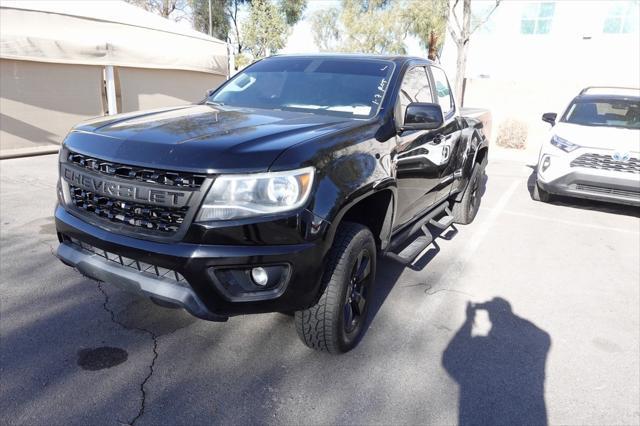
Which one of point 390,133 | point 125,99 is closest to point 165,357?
point 390,133

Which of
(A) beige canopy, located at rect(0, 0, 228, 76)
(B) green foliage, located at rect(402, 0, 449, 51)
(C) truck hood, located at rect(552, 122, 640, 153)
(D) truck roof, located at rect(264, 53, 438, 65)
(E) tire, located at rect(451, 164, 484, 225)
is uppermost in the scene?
(B) green foliage, located at rect(402, 0, 449, 51)

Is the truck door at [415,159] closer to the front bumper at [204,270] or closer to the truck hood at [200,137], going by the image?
the truck hood at [200,137]

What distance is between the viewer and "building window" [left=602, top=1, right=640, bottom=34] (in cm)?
2330

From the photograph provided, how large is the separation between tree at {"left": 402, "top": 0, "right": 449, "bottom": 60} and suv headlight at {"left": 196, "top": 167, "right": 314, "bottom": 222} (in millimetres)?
27316

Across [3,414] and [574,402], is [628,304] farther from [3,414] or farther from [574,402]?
[3,414]

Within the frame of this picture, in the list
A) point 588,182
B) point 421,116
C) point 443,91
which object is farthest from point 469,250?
point 588,182

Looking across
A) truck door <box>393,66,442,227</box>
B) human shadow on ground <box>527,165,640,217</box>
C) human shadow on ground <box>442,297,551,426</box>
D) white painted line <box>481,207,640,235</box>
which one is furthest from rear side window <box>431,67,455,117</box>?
human shadow on ground <box>527,165,640,217</box>

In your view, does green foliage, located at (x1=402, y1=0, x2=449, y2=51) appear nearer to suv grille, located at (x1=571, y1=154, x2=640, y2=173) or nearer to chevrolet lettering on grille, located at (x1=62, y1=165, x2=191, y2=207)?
suv grille, located at (x1=571, y1=154, x2=640, y2=173)

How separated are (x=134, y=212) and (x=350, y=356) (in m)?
1.56

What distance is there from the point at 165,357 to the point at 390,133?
200 centimetres

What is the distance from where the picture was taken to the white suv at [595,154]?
639 centimetres

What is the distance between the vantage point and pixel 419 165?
368 centimetres

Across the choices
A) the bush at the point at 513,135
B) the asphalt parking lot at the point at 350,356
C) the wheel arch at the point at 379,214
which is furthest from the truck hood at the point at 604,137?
the bush at the point at 513,135

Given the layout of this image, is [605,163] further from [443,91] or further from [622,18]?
[622,18]
